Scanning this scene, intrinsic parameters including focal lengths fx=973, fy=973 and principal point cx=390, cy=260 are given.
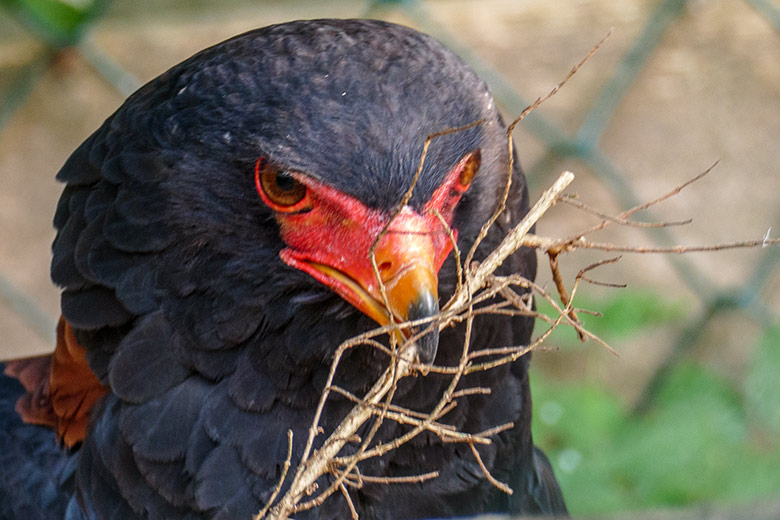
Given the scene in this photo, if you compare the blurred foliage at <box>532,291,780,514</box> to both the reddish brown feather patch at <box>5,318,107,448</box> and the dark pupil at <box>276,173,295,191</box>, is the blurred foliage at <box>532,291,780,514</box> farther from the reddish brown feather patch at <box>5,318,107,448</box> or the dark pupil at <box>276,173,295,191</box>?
the dark pupil at <box>276,173,295,191</box>

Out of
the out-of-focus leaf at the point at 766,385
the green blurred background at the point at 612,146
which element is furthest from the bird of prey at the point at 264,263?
the out-of-focus leaf at the point at 766,385

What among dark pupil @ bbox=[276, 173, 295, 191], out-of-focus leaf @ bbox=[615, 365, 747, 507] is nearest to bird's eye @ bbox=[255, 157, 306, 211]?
dark pupil @ bbox=[276, 173, 295, 191]

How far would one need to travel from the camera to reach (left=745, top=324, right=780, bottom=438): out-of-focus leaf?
12.5 feet

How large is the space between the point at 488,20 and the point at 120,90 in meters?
1.58

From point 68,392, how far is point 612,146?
10.3 ft

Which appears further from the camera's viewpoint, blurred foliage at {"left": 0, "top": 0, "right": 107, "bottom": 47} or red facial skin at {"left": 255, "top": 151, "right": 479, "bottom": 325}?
blurred foliage at {"left": 0, "top": 0, "right": 107, "bottom": 47}

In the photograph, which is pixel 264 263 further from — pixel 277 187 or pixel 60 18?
pixel 60 18

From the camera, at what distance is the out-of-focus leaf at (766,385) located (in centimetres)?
381

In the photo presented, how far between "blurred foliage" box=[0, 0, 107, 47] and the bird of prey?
7.69 feet

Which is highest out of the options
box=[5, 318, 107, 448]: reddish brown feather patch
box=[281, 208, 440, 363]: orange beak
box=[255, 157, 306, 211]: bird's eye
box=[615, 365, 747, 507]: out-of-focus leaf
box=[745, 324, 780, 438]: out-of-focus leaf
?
box=[255, 157, 306, 211]: bird's eye

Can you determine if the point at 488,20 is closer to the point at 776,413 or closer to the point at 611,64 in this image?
the point at 611,64

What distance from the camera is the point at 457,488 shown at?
6.04 feet

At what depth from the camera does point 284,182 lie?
1522mm

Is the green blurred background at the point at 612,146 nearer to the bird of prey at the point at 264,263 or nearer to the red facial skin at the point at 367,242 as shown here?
the bird of prey at the point at 264,263
